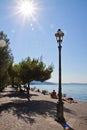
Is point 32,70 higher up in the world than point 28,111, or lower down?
higher up

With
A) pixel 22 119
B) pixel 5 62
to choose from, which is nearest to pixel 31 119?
pixel 22 119

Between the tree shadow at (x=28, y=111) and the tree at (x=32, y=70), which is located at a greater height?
the tree at (x=32, y=70)

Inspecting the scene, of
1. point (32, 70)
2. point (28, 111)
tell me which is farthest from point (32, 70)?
point (28, 111)

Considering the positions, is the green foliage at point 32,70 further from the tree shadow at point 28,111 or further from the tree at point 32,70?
the tree shadow at point 28,111

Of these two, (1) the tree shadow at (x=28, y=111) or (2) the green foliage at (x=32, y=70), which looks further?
(2) the green foliage at (x=32, y=70)

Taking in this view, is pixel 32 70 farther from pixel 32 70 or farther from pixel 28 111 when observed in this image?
pixel 28 111

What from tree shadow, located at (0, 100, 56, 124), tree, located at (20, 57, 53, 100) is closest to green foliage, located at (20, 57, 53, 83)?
tree, located at (20, 57, 53, 100)

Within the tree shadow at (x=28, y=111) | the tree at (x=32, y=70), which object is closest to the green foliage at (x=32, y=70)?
the tree at (x=32, y=70)

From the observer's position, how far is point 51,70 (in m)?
31.8

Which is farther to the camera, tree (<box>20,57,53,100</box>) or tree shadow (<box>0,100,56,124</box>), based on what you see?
tree (<box>20,57,53,100</box>)

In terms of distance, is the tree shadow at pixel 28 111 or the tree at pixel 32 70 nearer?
the tree shadow at pixel 28 111

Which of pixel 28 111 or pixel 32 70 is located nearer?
pixel 28 111

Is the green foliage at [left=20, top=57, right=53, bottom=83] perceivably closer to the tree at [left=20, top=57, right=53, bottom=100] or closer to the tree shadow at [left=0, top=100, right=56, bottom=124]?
the tree at [left=20, top=57, right=53, bottom=100]

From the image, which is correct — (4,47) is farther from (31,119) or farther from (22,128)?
(22,128)
